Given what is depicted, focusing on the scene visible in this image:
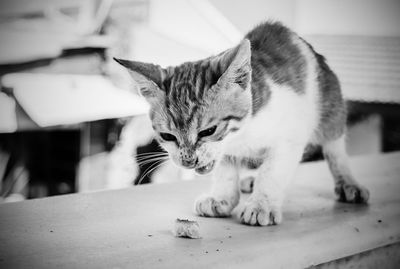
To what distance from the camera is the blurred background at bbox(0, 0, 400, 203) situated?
140cm

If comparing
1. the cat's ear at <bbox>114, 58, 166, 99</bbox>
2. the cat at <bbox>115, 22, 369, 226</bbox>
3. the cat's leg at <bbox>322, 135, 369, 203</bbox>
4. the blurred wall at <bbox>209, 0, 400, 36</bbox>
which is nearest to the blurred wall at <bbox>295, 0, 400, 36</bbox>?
the blurred wall at <bbox>209, 0, 400, 36</bbox>

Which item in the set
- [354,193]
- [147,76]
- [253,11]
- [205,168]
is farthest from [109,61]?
[354,193]

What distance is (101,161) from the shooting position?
1.88 metres

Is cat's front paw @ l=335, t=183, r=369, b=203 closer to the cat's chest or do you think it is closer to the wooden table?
the wooden table

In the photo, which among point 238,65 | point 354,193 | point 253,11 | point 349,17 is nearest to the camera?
point 238,65

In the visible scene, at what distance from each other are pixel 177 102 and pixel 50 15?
668 millimetres

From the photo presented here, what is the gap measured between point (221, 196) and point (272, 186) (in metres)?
0.14

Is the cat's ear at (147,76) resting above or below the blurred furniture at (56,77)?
above

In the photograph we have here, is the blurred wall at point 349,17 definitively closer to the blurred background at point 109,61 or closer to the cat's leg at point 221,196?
the blurred background at point 109,61

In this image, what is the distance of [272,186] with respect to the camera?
1.10 metres

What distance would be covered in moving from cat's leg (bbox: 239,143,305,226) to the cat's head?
0.45 ft

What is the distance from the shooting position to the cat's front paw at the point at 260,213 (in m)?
1.06

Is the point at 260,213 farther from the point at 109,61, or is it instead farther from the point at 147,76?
the point at 109,61

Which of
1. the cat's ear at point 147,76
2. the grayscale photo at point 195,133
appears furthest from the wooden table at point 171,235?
the cat's ear at point 147,76
